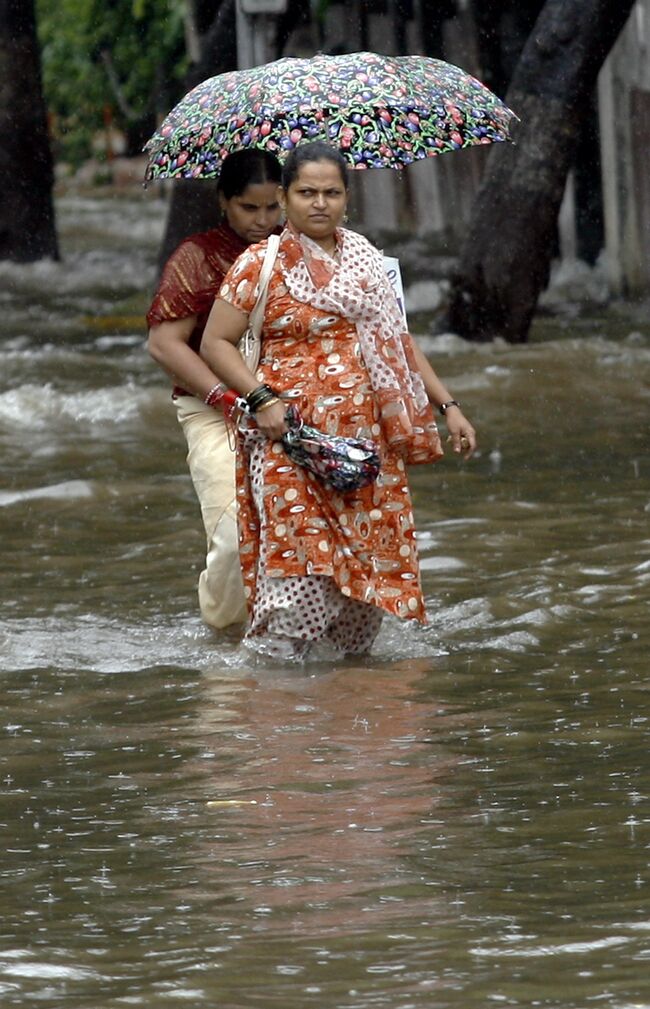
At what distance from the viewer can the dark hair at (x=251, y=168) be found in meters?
6.96

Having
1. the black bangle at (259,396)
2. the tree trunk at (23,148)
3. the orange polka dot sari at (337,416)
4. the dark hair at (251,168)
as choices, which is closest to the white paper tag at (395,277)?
the orange polka dot sari at (337,416)

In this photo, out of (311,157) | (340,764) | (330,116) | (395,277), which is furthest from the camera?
(330,116)

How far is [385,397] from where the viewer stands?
6758 millimetres

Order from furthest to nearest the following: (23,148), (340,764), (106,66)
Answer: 1. (106,66)
2. (23,148)
3. (340,764)

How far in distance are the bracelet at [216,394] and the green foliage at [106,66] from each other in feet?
84.7

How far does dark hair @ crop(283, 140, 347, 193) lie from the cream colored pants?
40.3 inches

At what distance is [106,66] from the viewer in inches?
1753

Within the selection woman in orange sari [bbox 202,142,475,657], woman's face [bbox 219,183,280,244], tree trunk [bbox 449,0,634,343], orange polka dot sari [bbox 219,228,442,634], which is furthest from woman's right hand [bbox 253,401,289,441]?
tree trunk [bbox 449,0,634,343]

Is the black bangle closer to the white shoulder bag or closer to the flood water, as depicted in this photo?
the white shoulder bag

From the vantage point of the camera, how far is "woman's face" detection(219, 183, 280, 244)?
276 inches

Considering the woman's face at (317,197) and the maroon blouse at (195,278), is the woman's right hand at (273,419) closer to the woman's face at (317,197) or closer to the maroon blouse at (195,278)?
the woman's face at (317,197)

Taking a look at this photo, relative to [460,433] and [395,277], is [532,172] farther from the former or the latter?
[460,433]

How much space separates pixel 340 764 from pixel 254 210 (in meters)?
2.02

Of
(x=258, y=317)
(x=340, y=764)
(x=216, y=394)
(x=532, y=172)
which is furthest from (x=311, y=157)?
(x=532, y=172)
